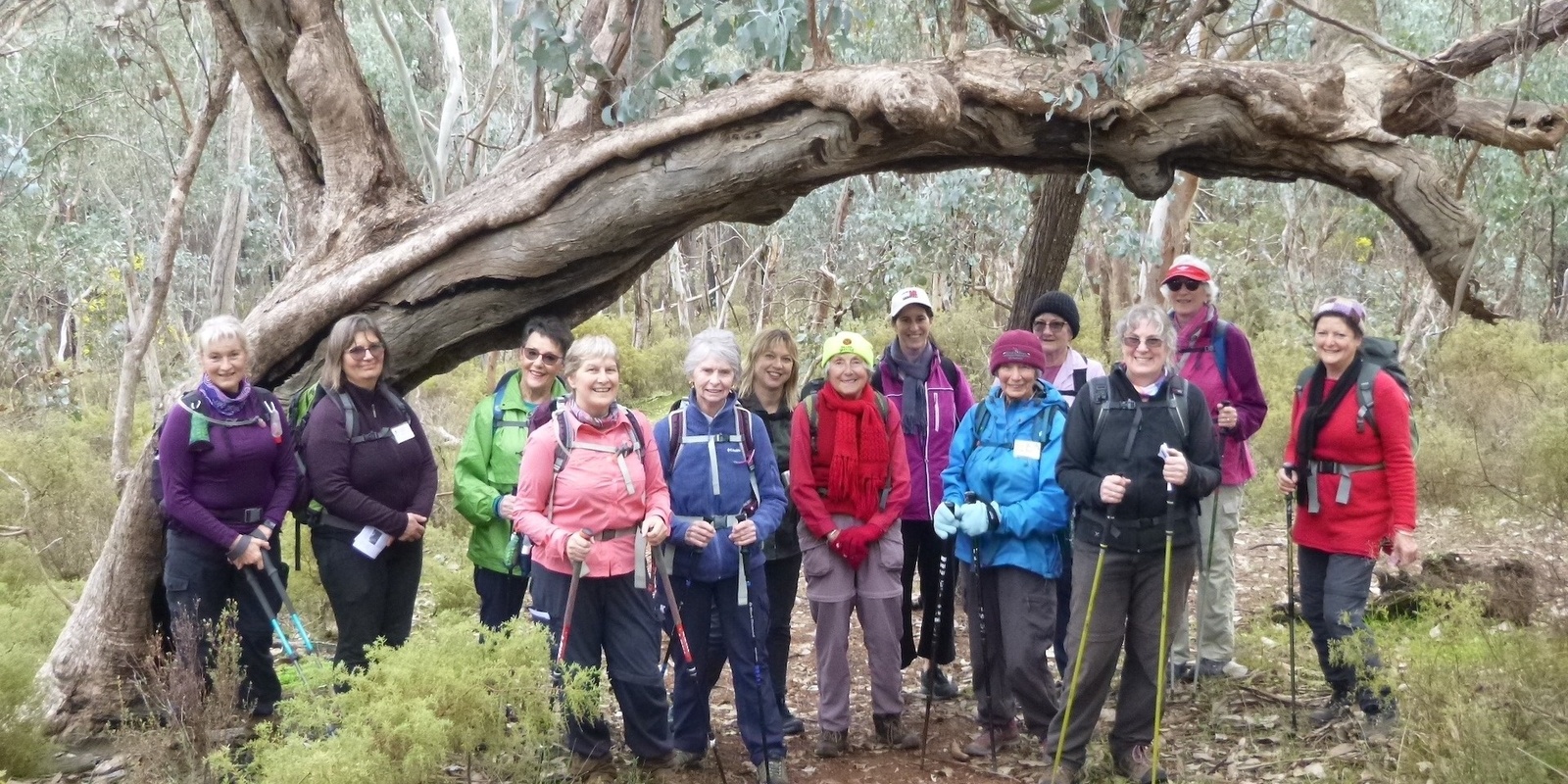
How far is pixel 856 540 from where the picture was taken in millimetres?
5070

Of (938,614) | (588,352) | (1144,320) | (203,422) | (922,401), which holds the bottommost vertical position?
(938,614)

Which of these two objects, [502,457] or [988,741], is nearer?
[502,457]

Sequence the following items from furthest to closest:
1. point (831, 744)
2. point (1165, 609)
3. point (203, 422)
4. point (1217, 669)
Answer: point (1217, 669)
point (831, 744)
point (203, 422)
point (1165, 609)

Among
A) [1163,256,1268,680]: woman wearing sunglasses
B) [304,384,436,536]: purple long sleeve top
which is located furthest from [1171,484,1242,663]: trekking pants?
[304,384,436,536]: purple long sleeve top

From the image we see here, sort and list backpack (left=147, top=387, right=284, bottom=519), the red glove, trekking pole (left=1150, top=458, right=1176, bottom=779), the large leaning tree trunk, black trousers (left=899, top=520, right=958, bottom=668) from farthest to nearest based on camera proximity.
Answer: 1. black trousers (left=899, top=520, right=958, bottom=668)
2. the large leaning tree trunk
3. the red glove
4. backpack (left=147, top=387, right=284, bottom=519)
5. trekking pole (left=1150, top=458, right=1176, bottom=779)

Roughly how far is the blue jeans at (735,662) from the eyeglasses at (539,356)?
3.52 ft

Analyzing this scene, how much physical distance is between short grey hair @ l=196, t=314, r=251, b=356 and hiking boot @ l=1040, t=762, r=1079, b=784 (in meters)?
3.55

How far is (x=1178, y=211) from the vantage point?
1242 cm

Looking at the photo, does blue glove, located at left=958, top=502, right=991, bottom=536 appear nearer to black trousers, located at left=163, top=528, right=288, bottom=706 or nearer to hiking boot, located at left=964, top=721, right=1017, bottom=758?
hiking boot, located at left=964, top=721, right=1017, bottom=758

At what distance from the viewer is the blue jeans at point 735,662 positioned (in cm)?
491

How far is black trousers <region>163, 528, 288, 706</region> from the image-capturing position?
16.1ft

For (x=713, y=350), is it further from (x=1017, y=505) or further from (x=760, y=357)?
(x=1017, y=505)

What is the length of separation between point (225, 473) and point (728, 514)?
1981 mm

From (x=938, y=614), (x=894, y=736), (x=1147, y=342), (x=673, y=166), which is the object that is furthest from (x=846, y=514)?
(x=673, y=166)
